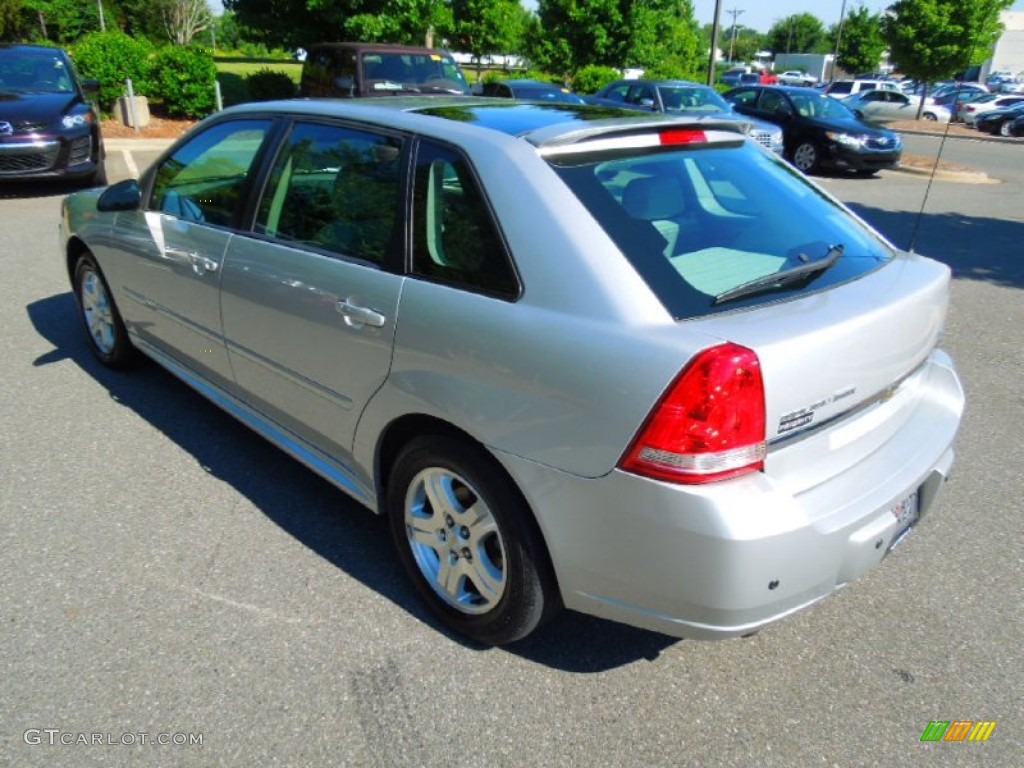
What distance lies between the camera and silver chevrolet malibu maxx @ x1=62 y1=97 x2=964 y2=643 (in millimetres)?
2002

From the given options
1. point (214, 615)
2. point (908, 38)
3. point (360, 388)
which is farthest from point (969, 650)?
point (908, 38)

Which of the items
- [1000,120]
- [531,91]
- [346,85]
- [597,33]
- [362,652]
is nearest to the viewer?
[362,652]

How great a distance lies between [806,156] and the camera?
49.1 feet

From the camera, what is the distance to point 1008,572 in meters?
3.05

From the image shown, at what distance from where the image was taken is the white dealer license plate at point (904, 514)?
234 centimetres

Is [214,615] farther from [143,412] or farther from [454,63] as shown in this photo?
[454,63]

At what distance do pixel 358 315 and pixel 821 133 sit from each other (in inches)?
555

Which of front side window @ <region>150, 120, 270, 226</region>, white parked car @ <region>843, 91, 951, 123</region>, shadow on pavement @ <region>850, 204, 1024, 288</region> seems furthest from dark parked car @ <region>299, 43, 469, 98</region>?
white parked car @ <region>843, 91, 951, 123</region>

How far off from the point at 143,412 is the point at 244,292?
5.03 feet

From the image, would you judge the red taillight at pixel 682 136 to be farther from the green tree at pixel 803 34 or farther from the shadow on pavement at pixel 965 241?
the green tree at pixel 803 34

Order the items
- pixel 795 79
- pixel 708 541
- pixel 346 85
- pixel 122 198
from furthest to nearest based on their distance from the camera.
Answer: pixel 795 79 → pixel 346 85 → pixel 122 198 → pixel 708 541

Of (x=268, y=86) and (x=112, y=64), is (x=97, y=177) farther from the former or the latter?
(x=268, y=86)

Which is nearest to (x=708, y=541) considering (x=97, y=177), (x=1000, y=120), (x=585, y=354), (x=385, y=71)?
(x=585, y=354)

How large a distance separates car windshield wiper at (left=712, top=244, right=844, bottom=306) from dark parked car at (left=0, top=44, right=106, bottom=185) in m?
10.2
